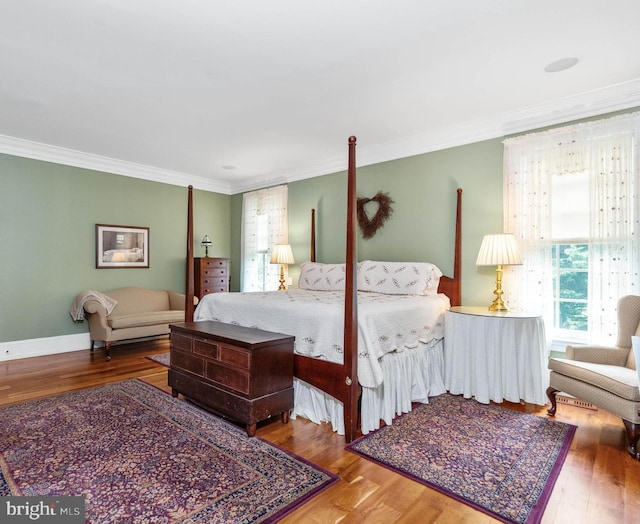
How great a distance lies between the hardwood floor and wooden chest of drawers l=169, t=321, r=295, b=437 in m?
0.22

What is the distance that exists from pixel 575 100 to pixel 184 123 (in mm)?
3668

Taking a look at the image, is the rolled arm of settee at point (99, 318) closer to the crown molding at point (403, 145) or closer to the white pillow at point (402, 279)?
the crown molding at point (403, 145)

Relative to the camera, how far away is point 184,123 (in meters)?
3.83

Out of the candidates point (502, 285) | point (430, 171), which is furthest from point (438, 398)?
point (430, 171)

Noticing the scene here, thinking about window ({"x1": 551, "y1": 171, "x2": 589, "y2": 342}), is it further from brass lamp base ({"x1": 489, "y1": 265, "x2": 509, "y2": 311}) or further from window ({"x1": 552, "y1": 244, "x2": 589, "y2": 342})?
brass lamp base ({"x1": 489, "y1": 265, "x2": 509, "y2": 311})

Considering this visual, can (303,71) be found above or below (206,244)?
above

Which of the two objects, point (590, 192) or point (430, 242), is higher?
point (590, 192)

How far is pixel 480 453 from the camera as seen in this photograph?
2.23 m

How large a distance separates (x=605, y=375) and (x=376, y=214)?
2840mm

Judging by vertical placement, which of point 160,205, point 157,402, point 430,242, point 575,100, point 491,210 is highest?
point 575,100

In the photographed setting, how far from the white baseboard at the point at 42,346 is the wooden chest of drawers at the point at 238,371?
282 centimetres

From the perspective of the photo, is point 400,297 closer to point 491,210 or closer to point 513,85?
point 491,210

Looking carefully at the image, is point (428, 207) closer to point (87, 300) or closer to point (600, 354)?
point (600, 354)

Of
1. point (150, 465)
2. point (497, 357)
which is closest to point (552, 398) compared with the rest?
point (497, 357)
